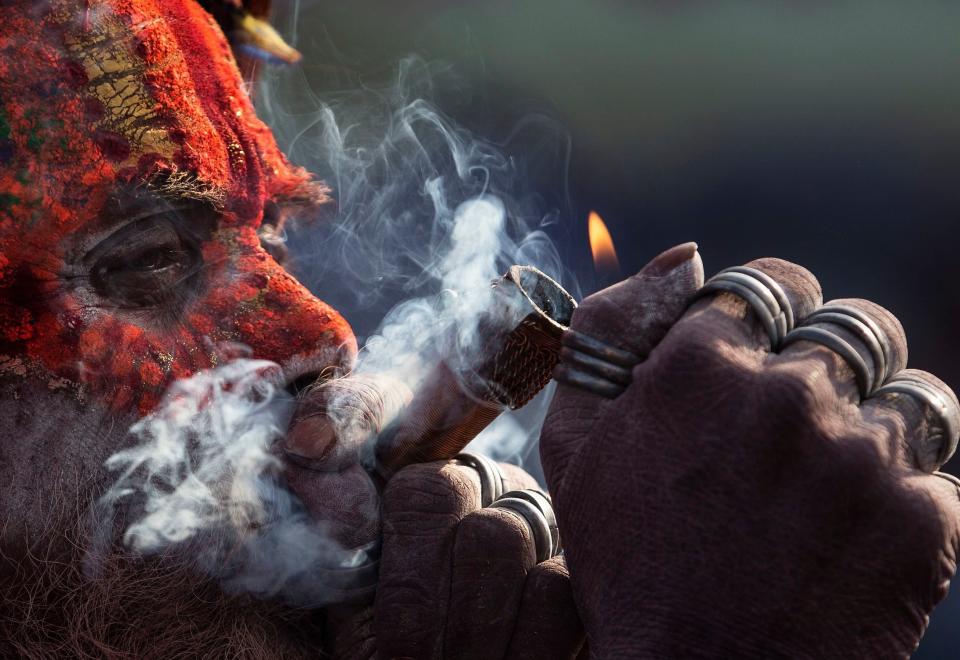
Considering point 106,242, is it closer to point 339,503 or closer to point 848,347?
point 339,503

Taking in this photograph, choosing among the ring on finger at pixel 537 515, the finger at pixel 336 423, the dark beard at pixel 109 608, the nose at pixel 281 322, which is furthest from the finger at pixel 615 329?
the dark beard at pixel 109 608

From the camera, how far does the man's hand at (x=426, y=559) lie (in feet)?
3.98

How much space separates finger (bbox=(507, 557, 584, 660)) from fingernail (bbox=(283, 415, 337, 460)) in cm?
37

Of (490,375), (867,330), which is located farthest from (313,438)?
(867,330)

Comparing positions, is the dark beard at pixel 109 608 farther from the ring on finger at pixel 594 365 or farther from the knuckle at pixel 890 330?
the knuckle at pixel 890 330

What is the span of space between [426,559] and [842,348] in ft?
2.20

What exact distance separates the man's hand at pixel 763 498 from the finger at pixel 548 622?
0.17 m

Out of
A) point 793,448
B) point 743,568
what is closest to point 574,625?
point 743,568

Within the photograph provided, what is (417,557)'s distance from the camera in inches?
49.8

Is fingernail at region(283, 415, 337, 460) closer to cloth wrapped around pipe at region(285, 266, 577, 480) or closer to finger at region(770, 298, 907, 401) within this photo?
cloth wrapped around pipe at region(285, 266, 577, 480)

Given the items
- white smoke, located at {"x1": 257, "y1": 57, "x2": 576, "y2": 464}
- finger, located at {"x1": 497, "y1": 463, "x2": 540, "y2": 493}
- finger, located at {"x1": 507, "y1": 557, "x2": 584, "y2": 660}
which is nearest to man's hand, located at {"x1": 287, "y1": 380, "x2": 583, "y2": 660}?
finger, located at {"x1": 507, "y1": 557, "x2": 584, "y2": 660}

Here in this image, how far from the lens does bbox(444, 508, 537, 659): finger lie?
3.99 ft

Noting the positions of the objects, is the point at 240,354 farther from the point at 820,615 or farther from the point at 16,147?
Answer: the point at 820,615

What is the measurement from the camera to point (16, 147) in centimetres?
117
